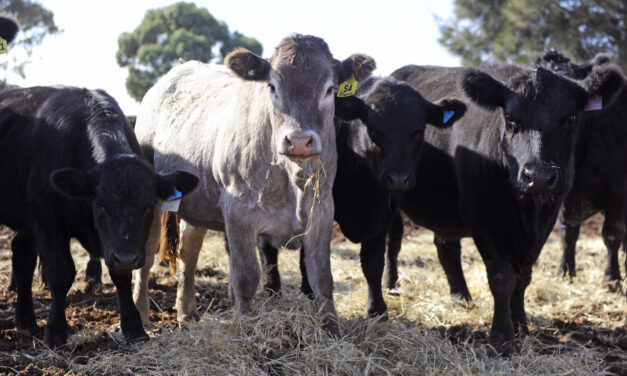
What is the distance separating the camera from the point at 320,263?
16.2ft

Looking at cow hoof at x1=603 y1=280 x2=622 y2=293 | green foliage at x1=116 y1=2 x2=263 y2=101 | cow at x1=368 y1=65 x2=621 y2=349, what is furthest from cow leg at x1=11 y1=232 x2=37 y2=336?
green foliage at x1=116 y1=2 x2=263 y2=101

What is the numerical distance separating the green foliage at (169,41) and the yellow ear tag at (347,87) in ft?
65.8

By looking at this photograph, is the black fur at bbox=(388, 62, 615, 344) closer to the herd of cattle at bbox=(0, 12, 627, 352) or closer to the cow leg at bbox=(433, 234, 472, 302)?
the herd of cattle at bbox=(0, 12, 627, 352)

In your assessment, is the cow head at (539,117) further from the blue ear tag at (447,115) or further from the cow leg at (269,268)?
the cow leg at (269,268)

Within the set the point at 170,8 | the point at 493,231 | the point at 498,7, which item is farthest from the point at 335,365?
the point at 170,8

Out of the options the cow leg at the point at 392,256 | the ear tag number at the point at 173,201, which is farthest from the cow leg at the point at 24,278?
the cow leg at the point at 392,256

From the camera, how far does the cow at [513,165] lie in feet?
16.3

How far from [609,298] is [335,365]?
155 inches

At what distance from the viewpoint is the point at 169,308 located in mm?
6340

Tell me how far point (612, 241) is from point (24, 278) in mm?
5546

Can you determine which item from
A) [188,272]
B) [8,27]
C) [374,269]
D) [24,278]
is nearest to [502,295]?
[374,269]

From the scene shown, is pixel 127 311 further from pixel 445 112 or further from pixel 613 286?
pixel 613 286

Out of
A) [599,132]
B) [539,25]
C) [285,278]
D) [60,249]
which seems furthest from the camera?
[539,25]

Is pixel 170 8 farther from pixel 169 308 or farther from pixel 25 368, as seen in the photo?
pixel 25 368
